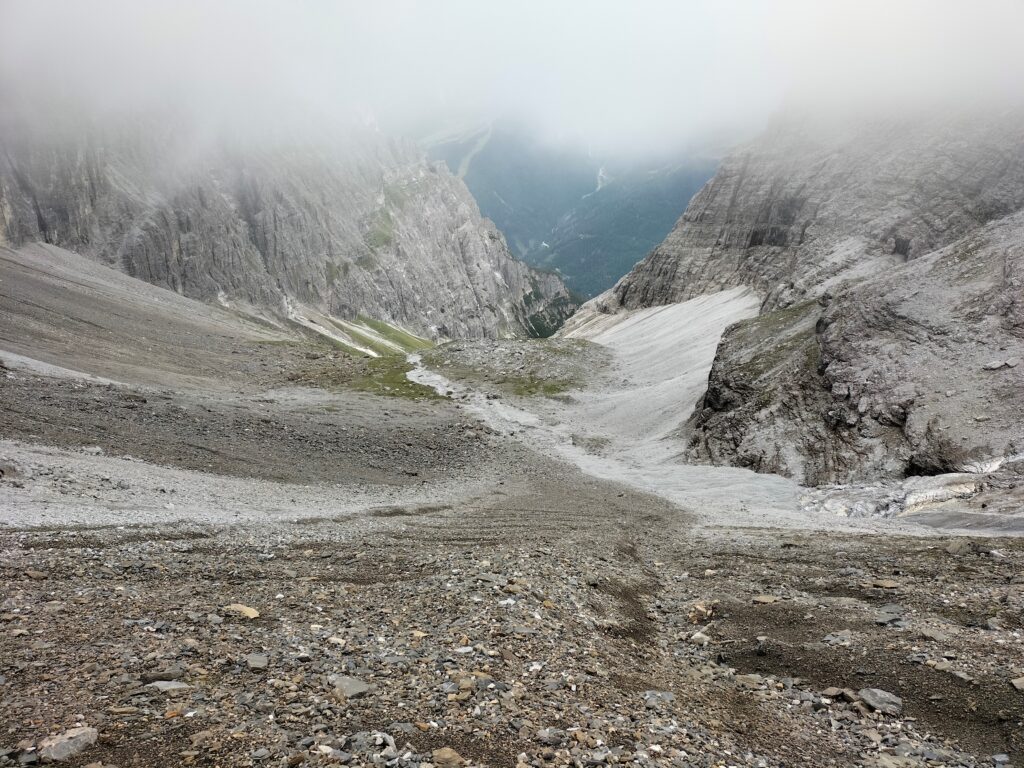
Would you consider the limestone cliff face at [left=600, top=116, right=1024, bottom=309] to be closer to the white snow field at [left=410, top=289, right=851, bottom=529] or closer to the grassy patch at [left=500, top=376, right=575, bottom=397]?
the white snow field at [left=410, top=289, right=851, bottom=529]

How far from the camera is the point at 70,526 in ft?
62.2

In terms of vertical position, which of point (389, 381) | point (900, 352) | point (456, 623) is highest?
point (389, 381)

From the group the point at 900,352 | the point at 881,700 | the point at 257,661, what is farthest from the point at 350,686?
the point at 900,352

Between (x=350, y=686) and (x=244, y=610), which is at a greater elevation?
(x=244, y=610)

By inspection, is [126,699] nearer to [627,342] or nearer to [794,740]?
[794,740]

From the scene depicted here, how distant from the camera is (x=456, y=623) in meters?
13.5

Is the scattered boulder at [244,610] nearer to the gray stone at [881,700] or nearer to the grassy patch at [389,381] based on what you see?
the gray stone at [881,700]

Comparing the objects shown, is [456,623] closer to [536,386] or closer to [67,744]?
[67,744]

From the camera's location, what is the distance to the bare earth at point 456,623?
9.02 metres

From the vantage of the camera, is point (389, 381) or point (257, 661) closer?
point (257, 661)

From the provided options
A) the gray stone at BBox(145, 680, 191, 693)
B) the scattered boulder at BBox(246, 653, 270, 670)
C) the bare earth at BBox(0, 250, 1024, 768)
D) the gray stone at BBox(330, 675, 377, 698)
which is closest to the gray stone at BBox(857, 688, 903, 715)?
the bare earth at BBox(0, 250, 1024, 768)

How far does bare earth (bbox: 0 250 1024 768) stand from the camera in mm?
9023

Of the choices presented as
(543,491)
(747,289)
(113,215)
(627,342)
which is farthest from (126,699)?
(113,215)

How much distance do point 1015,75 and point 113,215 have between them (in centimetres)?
23372
